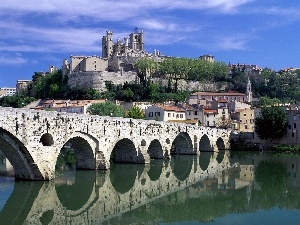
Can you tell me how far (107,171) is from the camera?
28641 millimetres

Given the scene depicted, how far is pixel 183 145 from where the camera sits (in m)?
45.8

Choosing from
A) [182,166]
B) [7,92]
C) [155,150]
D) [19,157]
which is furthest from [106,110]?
[7,92]

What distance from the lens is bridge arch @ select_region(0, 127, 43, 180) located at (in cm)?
2044

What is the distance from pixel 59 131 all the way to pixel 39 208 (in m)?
6.18

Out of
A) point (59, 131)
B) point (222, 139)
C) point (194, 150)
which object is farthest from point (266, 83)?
point (59, 131)

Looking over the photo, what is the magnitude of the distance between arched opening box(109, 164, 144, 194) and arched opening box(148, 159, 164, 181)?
2.73 ft

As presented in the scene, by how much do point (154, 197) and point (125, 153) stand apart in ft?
42.2

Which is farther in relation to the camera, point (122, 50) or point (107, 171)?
point (122, 50)

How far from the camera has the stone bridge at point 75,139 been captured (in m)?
20.9

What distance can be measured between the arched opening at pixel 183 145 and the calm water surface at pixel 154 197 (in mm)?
12803

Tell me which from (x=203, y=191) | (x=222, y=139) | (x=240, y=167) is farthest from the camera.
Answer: (x=222, y=139)

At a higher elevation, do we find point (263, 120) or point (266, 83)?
point (266, 83)

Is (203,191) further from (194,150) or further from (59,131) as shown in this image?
(194,150)

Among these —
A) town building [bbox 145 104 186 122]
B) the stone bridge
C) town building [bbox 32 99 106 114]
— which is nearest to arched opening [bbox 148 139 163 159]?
the stone bridge
